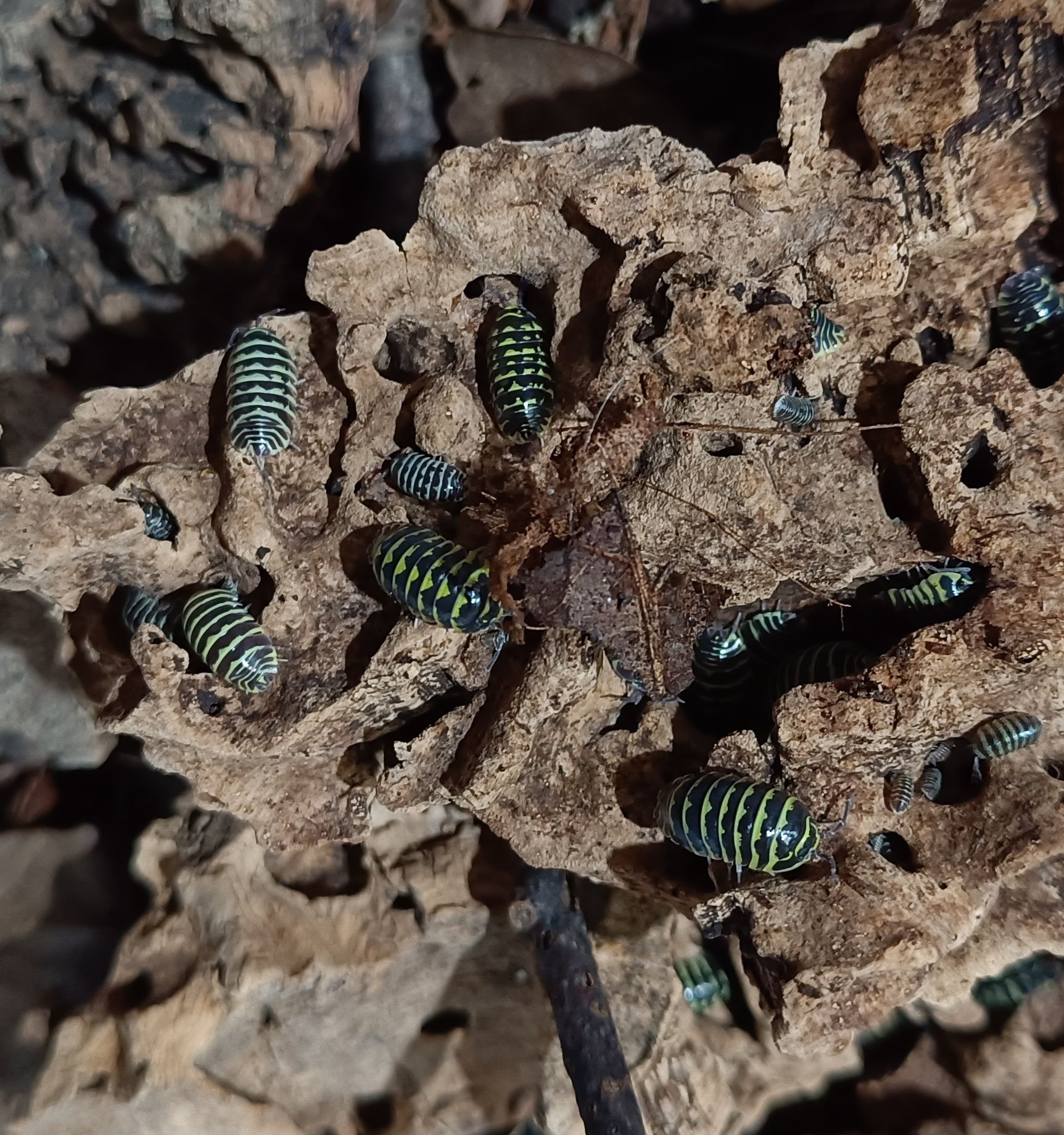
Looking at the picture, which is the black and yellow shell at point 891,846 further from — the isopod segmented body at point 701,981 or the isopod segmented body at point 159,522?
the isopod segmented body at point 159,522

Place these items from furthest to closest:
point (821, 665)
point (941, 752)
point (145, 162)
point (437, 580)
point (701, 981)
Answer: point (701, 981) < point (145, 162) < point (941, 752) < point (821, 665) < point (437, 580)

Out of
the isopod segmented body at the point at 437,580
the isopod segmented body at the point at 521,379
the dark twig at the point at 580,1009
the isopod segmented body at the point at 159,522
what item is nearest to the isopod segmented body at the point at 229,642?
the isopod segmented body at the point at 159,522

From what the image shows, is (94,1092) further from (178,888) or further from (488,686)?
(488,686)

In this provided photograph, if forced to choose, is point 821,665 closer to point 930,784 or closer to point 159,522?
point 930,784

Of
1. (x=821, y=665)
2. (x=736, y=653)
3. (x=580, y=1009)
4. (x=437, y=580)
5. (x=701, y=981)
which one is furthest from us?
(x=701, y=981)

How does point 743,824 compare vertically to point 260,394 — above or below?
below

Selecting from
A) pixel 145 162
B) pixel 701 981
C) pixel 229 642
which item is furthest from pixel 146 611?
pixel 701 981
